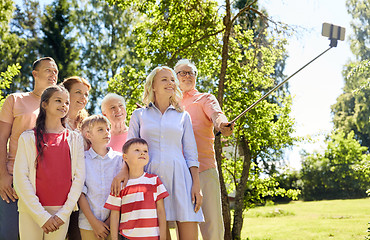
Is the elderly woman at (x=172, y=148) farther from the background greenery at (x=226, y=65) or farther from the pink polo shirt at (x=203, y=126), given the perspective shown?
the background greenery at (x=226, y=65)

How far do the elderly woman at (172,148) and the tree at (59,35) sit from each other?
17568 millimetres

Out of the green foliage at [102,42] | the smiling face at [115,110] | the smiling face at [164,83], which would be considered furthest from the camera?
the green foliage at [102,42]

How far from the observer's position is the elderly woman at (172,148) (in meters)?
2.58

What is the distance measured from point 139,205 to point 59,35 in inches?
749

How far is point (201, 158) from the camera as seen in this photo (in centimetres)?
321

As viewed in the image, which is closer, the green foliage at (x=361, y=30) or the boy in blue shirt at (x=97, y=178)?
the boy in blue shirt at (x=97, y=178)

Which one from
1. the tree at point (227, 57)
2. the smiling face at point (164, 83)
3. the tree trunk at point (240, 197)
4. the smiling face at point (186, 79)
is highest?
the tree at point (227, 57)

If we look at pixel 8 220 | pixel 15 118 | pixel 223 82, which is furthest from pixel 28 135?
pixel 223 82

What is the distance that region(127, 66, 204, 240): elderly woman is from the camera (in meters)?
2.58

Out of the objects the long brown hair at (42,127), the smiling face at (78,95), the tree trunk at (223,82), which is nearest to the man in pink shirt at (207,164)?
the smiling face at (78,95)

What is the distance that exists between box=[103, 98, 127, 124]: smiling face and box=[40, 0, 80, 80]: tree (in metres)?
16.8

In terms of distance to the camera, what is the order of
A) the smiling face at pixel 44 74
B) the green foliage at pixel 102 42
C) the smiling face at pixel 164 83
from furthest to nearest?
the green foliage at pixel 102 42 → the smiling face at pixel 44 74 → the smiling face at pixel 164 83

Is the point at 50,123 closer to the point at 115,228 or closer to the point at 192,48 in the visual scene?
the point at 115,228

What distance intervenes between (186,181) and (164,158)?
7.7 inches
